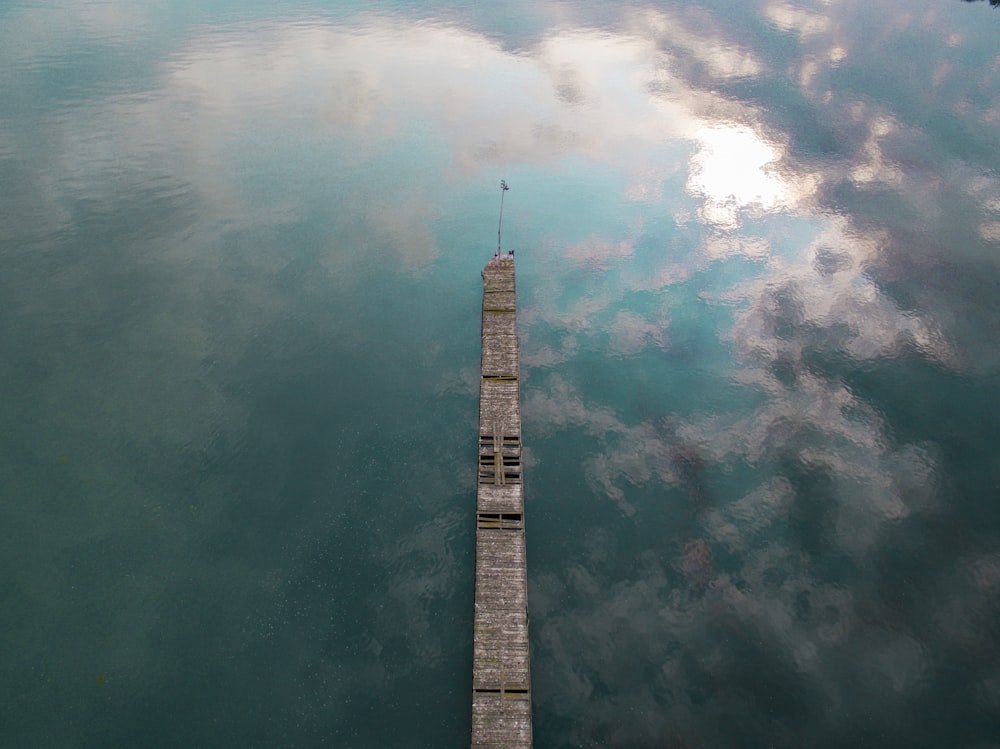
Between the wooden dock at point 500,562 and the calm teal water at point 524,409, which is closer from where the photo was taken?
the wooden dock at point 500,562

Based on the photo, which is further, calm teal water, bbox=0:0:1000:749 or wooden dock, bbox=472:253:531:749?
calm teal water, bbox=0:0:1000:749

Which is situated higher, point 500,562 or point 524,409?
point 524,409

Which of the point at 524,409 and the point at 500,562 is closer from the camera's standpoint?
the point at 500,562

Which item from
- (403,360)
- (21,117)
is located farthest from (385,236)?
(21,117)

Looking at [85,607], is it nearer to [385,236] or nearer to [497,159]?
[385,236]
